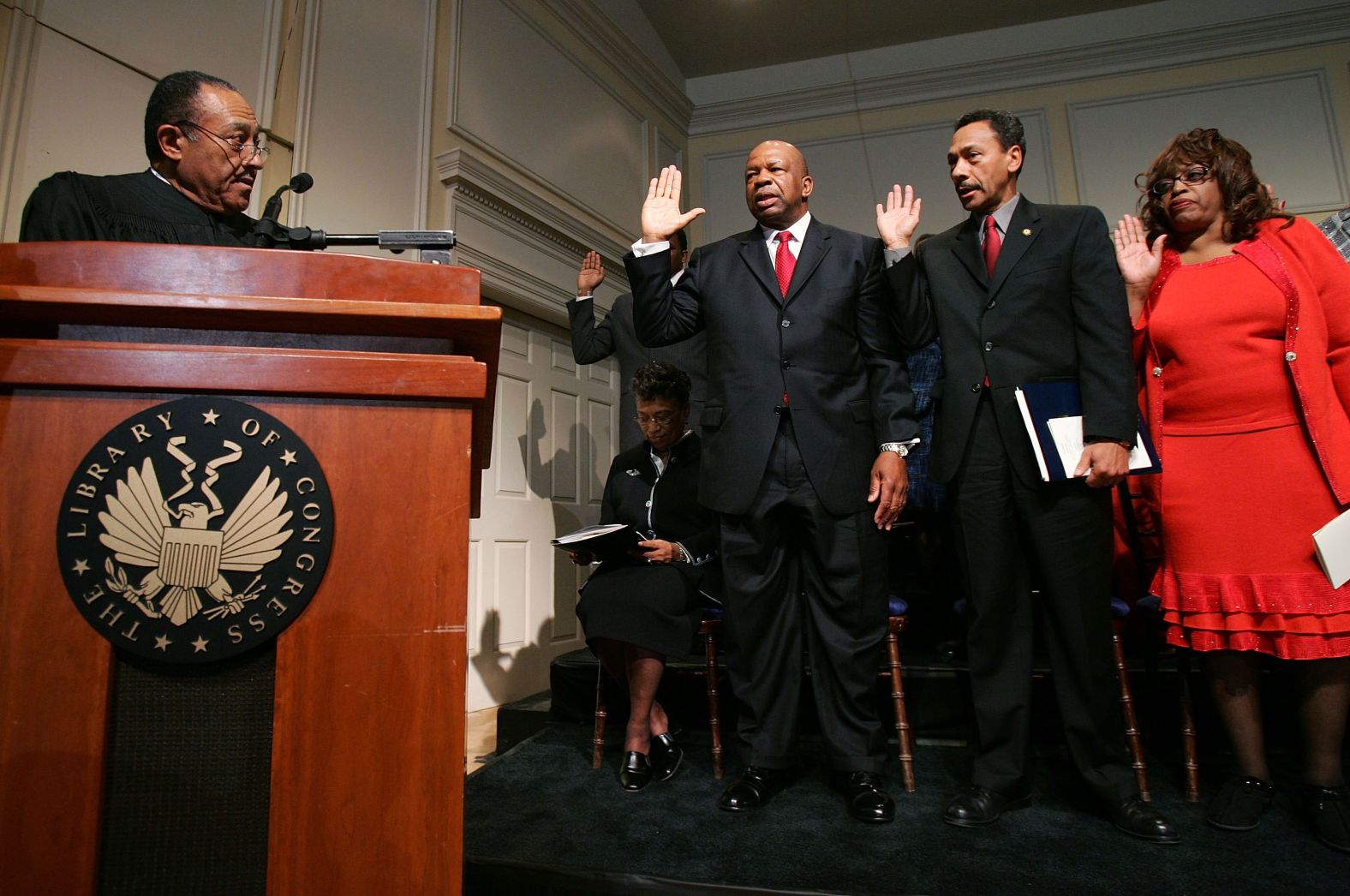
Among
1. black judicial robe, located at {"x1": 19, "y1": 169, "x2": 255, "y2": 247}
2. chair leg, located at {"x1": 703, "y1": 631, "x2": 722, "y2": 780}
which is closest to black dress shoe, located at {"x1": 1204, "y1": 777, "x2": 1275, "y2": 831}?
chair leg, located at {"x1": 703, "y1": 631, "x2": 722, "y2": 780}

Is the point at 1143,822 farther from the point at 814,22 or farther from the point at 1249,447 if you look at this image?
the point at 814,22

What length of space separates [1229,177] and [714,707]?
1799mm

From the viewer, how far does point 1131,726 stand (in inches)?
72.0

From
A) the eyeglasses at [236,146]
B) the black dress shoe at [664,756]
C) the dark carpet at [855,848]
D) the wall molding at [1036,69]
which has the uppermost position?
the wall molding at [1036,69]

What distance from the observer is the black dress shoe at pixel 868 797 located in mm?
1621

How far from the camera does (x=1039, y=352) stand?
169 cm

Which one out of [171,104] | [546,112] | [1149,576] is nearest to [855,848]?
[1149,576]

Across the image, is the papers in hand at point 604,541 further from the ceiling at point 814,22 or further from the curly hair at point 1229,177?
the ceiling at point 814,22

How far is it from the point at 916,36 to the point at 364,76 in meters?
4.07

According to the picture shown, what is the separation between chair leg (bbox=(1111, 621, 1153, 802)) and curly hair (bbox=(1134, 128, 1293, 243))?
96 centimetres

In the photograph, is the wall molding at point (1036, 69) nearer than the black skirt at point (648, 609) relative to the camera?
No

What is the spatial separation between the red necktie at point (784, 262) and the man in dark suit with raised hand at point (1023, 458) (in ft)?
0.77

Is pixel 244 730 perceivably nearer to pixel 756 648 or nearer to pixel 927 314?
pixel 756 648

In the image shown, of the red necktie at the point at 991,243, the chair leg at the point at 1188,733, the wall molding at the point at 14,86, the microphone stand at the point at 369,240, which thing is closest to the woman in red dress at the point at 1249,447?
the chair leg at the point at 1188,733
